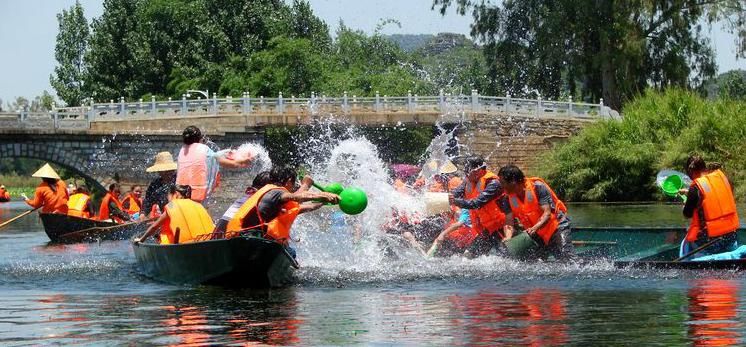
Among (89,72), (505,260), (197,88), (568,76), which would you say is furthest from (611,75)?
(505,260)

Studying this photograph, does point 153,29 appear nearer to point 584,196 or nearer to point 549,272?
point 584,196

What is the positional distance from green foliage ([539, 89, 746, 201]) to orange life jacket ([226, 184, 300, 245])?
2524cm

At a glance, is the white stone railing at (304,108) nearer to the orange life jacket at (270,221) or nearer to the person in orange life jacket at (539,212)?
the person in orange life jacket at (539,212)

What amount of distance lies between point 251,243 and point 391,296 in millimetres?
1433

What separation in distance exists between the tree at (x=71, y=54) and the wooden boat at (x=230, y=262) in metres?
58.8

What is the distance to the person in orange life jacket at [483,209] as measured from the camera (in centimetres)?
1705

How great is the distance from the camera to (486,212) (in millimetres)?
17203

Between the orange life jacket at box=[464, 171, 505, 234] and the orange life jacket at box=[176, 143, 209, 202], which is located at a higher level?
the orange life jacket at box=[176, 143, 209, 202]

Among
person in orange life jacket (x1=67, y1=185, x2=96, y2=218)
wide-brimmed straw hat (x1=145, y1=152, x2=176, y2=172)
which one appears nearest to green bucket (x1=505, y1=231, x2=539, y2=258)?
wide-brimmed straw hat (x1=145, y1=152, x2=176, y2=172)

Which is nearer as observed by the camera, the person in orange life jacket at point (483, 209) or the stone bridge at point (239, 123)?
the person in orange life jacket at point (483, 209)

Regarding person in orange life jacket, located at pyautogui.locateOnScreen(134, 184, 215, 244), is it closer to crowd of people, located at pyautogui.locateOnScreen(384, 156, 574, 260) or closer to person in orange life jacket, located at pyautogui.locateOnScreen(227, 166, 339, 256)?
person in orange life jacket, located at pyautogui.locateOnScreen(227, 166, 339, 256)

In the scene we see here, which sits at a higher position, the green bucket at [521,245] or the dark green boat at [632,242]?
the green bucket at [521,245]

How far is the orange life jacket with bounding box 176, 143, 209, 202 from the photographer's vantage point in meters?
17.0

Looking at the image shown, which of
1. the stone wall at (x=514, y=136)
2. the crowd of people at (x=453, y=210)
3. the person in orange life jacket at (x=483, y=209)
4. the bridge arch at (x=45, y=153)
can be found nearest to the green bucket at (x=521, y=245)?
the crowd of people at (x=453, y=210)
